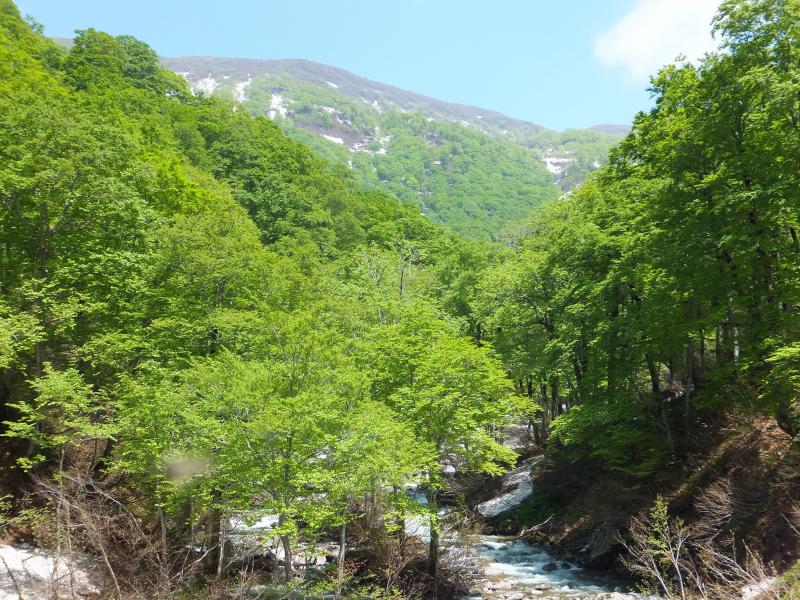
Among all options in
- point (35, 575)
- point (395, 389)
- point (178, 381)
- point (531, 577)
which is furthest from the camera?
point (395, 389)

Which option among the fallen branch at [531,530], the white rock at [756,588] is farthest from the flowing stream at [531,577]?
the white rock at [756,588]

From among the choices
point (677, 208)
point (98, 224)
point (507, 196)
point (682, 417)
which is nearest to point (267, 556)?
point (98, 224)

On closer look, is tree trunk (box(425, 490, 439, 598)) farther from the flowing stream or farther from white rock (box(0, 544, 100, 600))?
white rock (box(0, 544, 100, 600))

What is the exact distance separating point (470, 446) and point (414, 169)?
466 feet

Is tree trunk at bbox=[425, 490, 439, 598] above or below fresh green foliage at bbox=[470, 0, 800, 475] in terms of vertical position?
below

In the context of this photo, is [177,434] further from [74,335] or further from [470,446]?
[470,446]

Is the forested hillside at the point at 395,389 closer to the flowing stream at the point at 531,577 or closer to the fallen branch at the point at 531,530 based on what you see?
the flowing stream at the point at 531,577

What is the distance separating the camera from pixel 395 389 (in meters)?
20.9

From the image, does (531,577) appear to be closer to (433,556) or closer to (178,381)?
(433,556)

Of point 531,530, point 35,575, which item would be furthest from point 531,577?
point 35,575

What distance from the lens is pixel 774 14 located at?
16172 millimetres

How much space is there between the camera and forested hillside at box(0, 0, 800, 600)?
1500 centimetres

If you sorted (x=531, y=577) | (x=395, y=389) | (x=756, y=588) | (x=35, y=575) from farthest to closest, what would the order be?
(x=395, y=389), (x=531, y=577), (x=35, y=575), (x=756, y=588)

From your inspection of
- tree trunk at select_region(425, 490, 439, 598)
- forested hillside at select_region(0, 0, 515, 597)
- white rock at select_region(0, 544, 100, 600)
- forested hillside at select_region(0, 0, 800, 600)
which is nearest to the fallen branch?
forested hillside at select_region(0, 0, 800, 600)
